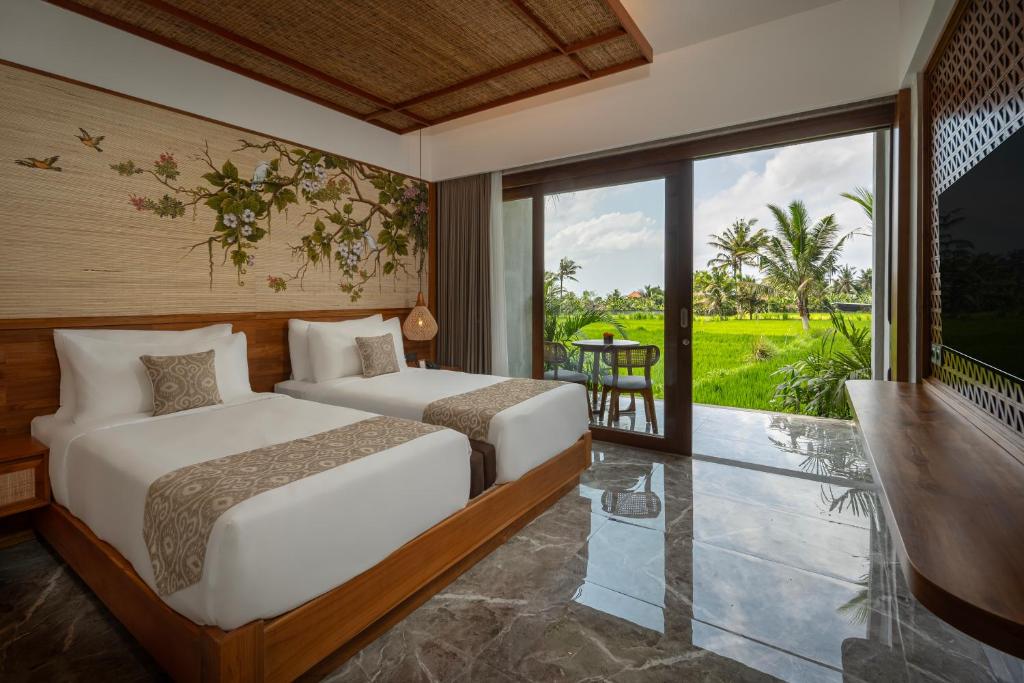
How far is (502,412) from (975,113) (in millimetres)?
2199

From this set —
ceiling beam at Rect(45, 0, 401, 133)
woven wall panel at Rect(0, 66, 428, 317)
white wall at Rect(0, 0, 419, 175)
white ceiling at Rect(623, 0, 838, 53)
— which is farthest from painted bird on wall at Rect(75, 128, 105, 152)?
white ceiling at Rect(623, 0, 838, 53)

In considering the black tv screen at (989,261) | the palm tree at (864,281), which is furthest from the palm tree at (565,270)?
the palm tree at (864,281)

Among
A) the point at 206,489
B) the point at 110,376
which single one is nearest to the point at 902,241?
the point at 206,489

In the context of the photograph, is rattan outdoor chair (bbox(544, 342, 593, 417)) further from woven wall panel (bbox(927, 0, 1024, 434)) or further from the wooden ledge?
the wooden ledge

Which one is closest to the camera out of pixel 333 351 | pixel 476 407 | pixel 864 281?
pixel 476 407

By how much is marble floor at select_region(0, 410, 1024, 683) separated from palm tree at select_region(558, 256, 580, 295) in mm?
1962

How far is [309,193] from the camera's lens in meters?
3.71

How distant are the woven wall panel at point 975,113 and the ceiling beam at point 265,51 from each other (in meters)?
3.33

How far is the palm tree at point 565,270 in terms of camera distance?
165 inches

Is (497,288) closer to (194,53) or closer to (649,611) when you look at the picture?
(194,53)

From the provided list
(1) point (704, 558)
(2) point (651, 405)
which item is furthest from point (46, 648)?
(2) point (651, 405)

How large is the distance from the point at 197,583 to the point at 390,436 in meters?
0.85

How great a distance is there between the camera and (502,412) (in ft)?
8.25

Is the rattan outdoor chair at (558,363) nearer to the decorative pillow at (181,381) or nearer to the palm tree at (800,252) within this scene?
the decorative pillow at (181,381)
